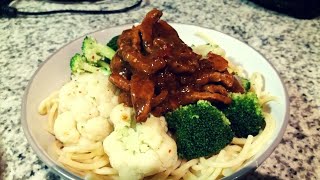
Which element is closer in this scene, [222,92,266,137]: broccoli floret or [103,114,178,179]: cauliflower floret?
[103,114,178,179]: cauliflower floret

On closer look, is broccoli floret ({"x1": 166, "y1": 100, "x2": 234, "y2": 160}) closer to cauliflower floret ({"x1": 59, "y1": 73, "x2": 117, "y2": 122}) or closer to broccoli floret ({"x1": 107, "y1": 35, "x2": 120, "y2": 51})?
cauliflower floret ({"x1": 59, "y1": 73, "x2": 117, "y2": 122})

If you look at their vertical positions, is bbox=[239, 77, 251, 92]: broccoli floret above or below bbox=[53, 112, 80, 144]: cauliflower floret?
above

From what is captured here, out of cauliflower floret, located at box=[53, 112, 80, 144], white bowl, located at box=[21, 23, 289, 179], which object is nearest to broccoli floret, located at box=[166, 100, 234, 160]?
Result: white bowl, located at box=[21, 23, 289, 179]

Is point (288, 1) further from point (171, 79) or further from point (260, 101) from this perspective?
point (171, 79)

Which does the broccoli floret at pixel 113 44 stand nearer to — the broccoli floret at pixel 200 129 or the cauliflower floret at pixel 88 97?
the cauliflower floret at pixel 88 97

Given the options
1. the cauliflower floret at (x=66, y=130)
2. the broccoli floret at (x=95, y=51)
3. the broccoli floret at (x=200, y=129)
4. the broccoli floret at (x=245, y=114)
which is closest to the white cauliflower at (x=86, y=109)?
the cauliflower floret at (x=66, y=130)

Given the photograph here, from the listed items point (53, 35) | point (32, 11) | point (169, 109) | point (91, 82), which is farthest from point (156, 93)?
point (32, 11)

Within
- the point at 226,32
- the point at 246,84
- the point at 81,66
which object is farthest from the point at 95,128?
the point at 226,32

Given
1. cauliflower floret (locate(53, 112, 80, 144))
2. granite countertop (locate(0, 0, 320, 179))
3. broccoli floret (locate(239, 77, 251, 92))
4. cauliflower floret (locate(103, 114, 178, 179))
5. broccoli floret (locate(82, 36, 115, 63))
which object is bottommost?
granite countertop (locate(0, 0, 320, 179))
